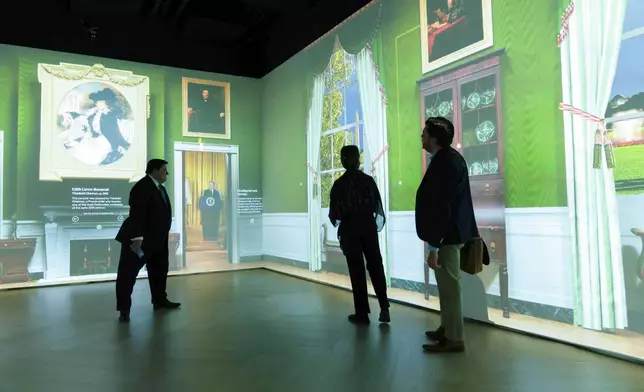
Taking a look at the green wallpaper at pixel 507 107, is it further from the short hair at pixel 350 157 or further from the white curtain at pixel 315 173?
the short hair at pixel 350 157

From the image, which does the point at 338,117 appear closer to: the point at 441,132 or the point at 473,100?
the point at 473,100

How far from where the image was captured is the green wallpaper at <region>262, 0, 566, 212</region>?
10.3 feet

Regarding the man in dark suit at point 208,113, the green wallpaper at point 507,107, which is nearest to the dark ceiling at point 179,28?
the man in dark suit at point 208,113

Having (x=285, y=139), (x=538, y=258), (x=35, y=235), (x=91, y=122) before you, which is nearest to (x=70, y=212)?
(x=35, y=235)

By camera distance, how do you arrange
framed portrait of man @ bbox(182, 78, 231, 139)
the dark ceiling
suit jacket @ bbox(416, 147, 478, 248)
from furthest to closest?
framed portrait of man @ bbox(182, 78, 231, 139) → the dark ceiling → suit jacket @ bbox(416, 147, 478, 248)

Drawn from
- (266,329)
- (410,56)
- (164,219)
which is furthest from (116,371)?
(410,56)

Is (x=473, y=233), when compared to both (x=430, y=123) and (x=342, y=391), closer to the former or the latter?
(x=430, y=123)

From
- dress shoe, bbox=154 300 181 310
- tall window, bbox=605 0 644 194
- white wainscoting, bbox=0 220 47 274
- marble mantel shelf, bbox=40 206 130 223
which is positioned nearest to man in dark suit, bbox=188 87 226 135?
marble mantel shelf, bbox=40 206 130 223

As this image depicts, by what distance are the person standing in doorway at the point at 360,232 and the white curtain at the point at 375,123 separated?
120 centimetres

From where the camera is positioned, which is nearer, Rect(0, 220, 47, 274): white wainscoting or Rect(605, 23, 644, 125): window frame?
Rect(605, 23, 644, 125): window frame

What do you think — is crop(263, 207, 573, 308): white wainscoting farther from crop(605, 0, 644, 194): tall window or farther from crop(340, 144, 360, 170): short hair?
crop(340, 144, 360, 170): short hair

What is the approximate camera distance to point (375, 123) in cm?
490

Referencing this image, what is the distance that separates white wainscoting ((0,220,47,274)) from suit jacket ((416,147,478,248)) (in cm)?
559

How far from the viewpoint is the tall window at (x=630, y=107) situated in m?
2.61
